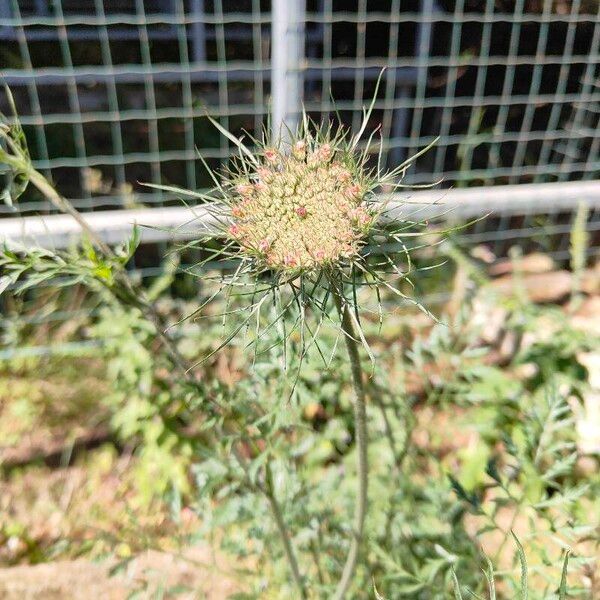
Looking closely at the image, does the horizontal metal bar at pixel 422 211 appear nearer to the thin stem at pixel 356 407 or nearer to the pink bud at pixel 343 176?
the thin stem at pixel 356 407

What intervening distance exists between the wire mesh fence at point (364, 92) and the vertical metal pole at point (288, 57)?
89 cm

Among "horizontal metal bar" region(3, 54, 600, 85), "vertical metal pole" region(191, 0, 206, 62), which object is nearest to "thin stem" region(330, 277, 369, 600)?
"horizontal metal bar" region(3, 54, 600, 85)

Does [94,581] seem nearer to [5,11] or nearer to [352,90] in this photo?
[352,90]

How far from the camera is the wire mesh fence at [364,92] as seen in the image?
4004mm

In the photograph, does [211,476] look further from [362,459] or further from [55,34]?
[55,34]

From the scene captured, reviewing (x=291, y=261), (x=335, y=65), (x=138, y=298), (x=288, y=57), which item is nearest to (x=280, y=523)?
(x=138, y=298)

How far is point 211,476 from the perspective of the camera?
164 cm

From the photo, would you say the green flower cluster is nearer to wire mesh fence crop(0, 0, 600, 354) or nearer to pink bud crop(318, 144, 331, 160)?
pink bud crop(318, 144, 331, 160)

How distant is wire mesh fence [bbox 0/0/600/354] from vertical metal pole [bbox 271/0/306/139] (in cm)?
89

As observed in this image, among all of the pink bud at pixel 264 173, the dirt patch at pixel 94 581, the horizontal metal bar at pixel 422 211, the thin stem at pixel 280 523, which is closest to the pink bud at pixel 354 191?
the pink bud at pixel 264 173

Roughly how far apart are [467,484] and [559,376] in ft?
1.68

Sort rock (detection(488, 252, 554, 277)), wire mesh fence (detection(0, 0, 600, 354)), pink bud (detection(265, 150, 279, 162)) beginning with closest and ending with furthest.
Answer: pink bud (detection(265, 150, 279, 162)) < rock (detection(488, 252, 554, 277)) < wire mesh fence (detection(0, 0, 600, 354))

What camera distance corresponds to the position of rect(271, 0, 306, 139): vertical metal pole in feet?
9.16

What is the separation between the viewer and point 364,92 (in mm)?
4836
